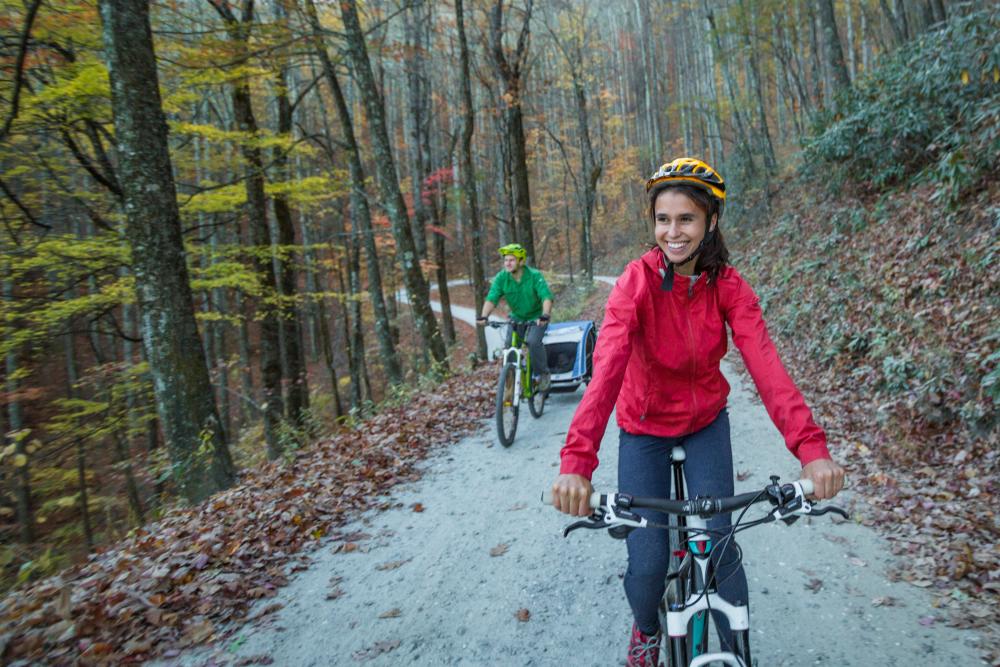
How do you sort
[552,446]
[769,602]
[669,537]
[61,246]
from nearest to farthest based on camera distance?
Result: [669,537] < [769,602] < [552,446] < [61,246]

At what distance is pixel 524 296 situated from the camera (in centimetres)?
789

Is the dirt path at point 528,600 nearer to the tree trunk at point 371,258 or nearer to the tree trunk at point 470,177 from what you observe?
the tree trunk at point 371,258

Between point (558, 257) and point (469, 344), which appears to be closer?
point (469, 344)

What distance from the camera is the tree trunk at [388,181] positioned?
36.6ft

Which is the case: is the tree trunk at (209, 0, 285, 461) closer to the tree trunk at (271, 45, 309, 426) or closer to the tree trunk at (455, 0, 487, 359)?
the tree trunk at (271, 45, 309, 426)

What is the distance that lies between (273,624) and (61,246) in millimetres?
8259

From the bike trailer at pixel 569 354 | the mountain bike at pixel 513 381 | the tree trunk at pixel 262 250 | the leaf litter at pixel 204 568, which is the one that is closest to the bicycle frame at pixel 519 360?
the mountain bike at pixel 513 381

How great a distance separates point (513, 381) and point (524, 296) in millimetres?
1244

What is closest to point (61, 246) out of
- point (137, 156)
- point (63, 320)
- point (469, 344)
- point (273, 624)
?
point (63, 320)

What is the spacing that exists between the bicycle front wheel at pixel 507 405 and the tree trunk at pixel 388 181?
5.38m

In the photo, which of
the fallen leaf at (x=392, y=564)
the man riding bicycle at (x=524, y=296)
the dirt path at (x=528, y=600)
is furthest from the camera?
the man riding bicycle at (x=524, y=296)

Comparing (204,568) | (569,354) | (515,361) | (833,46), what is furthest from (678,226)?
(833,46)

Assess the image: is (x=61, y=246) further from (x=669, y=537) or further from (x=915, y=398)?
(x=915, y=398)

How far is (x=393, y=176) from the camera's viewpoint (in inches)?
468
